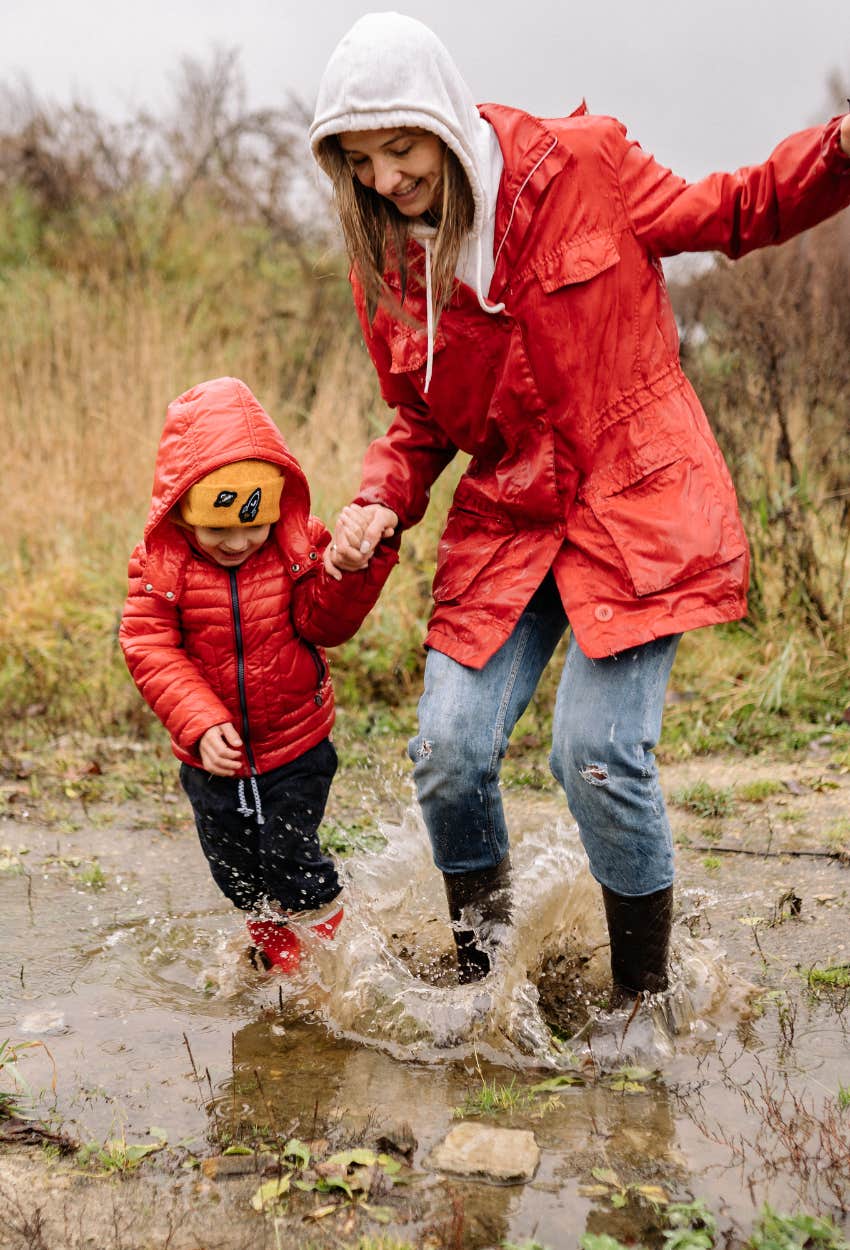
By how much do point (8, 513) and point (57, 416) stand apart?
791 mm

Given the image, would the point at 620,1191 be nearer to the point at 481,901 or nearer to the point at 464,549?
the point at 481,901

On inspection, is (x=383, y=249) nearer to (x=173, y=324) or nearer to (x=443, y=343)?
(x=443, y=343)

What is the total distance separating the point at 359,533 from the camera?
9.91ft

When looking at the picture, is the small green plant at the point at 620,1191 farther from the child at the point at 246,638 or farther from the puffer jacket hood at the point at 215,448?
the puffer jacket hood at the point at 215,448

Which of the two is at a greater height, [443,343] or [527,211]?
[527,211]

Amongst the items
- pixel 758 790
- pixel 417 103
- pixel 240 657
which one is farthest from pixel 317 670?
pixel 758 790

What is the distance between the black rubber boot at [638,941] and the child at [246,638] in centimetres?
86

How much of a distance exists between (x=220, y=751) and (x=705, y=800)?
2.26 m

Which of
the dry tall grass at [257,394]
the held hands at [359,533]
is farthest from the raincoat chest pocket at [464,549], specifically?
the dry tall grass at [257,394]

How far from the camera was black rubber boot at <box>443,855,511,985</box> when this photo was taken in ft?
10.3

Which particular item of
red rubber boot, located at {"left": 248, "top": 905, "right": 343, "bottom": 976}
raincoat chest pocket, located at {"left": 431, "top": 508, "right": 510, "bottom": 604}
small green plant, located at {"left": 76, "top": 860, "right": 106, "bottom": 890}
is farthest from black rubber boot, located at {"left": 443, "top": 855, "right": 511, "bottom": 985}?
small green plant, located at {"left": 76, "top": 860, "right": 106, "bottom": 890}

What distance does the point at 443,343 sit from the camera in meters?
2.78

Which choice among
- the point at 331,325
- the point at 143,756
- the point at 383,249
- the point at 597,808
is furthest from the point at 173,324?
the point at 597,808

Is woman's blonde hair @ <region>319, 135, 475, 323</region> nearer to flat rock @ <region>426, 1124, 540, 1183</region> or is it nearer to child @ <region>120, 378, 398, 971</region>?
child @ <region>120, 378, 398, 971</region>
